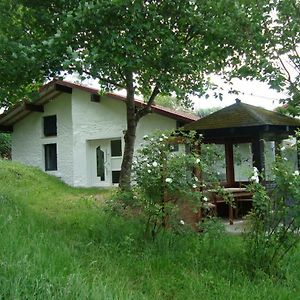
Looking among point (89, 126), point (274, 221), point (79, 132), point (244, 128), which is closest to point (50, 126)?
point (79, 132)

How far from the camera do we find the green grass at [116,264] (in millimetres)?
3898

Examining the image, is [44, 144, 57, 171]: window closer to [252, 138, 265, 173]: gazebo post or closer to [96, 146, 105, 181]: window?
[96, 146, 105, 181]: window

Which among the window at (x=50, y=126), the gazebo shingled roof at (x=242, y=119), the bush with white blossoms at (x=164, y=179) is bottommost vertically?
the bush with white blossoms at (x=164, y=179)

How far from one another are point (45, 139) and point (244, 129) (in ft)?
38.1

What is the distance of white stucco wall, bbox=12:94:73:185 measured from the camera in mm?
19375

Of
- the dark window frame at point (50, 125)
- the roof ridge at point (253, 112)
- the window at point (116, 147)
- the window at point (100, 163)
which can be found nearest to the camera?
the roof ridge at point (253, 112)

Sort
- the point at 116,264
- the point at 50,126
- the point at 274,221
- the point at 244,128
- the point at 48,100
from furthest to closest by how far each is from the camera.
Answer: the point at 50,126, the point at 48,100, the point at 244,128, the point at 274,221, the point at 116,264

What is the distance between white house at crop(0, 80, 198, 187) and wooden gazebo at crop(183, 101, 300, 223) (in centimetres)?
523

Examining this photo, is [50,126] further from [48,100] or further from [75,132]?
[75,132]

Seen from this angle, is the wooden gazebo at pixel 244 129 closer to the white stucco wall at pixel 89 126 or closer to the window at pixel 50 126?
the white stucco wall at pixel 89 126

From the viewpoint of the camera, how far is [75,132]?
1914 centimetres

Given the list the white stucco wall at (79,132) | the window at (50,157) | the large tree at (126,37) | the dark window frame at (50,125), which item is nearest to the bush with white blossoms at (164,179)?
the large tree at (126,37)

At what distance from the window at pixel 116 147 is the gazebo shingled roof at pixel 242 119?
22.7 feet

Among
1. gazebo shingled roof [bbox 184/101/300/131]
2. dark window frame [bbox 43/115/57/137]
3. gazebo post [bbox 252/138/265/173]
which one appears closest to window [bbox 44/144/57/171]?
dark window frame [bbox 43/115/57/137]
